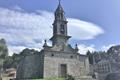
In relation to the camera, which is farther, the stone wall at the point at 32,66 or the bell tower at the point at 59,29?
the bell tower at the point at 59,29

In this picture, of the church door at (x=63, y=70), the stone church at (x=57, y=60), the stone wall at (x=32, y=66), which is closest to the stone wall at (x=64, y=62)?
the stone church at (x=57, y=60)

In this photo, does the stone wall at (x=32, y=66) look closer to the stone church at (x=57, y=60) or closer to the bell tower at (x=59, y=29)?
the stone church at (x=57, y=60)

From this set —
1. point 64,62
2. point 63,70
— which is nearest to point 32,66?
point 63,70

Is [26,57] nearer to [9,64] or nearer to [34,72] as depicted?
[34,72]

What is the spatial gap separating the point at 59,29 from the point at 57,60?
656 centimetres

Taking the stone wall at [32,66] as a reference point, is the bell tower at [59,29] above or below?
above

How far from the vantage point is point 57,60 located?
3522cm

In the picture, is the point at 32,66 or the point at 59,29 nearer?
the point at 32,66

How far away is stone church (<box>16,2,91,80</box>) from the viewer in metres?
34.1

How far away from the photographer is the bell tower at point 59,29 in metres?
38.0

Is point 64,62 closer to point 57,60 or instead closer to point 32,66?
point 57,60

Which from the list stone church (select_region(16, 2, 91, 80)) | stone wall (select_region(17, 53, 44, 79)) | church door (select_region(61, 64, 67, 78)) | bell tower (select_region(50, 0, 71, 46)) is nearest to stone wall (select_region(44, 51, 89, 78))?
stone church (select_region(16, 2, 91, 80))

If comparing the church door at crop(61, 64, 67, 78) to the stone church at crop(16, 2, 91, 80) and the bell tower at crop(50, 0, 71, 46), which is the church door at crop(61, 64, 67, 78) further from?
the bell tower at crop(50, 0, 71, 46)

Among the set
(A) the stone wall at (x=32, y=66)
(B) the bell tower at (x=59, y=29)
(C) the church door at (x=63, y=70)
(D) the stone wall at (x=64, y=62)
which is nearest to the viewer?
(D) the stone wall at (x=64, y=62)
